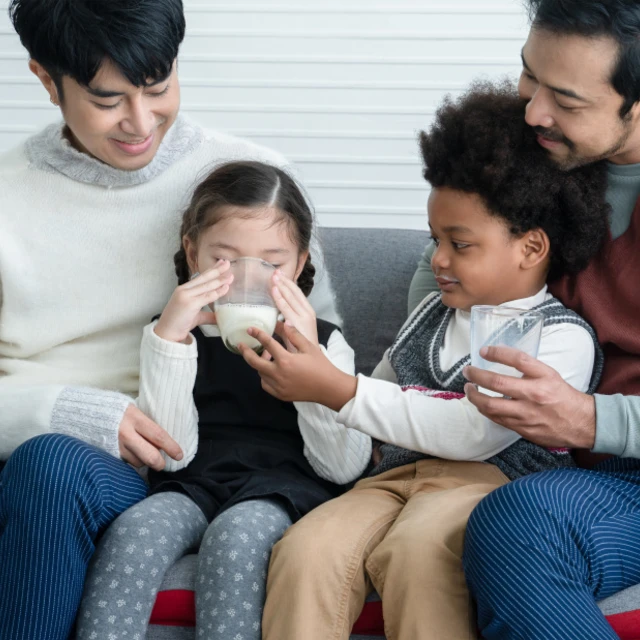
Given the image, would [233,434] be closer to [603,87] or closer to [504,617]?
[504,617]

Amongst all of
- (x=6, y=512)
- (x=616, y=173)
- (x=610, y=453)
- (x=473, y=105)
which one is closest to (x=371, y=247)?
(x=473, y=105)

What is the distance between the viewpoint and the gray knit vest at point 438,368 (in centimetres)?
181

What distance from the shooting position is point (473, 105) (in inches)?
75.2

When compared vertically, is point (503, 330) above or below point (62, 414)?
above

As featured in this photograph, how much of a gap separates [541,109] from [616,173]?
22 centimetres

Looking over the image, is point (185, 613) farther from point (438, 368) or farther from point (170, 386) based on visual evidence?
point (438, 368)

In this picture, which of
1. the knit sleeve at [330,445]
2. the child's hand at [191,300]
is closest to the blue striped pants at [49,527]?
the child's hand at [191,300]

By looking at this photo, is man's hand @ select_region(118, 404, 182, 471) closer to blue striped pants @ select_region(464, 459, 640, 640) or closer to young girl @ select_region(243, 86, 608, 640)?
young girl @ select_region(243, 86, 608, 640)

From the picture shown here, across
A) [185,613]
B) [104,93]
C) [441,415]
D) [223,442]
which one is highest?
[104,93]

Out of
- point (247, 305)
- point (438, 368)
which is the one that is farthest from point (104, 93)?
point (438, 368)

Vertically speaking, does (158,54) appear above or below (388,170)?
above

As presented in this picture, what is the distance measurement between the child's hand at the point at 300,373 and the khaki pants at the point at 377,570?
0.20 meters

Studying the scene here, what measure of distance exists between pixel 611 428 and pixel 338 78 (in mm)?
2124

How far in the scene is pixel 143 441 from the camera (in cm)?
179
